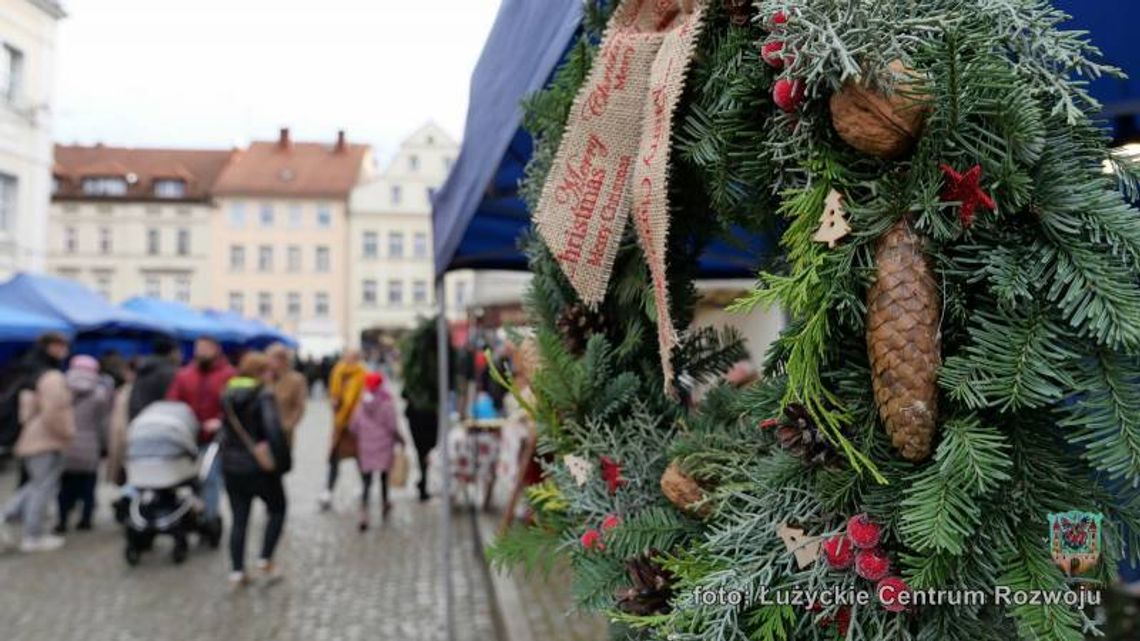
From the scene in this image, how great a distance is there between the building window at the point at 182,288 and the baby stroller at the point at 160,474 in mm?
44285

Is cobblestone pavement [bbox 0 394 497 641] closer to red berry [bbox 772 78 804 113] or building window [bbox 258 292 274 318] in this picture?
red berry [bbox 772 78 804 113]

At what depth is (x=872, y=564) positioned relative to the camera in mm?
908

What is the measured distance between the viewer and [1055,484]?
859 mm

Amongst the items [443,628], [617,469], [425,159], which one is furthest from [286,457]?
[425,159]

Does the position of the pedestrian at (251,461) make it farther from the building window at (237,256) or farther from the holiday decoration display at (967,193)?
the building window at (237,256)

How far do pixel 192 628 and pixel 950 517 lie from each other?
529 centimetres

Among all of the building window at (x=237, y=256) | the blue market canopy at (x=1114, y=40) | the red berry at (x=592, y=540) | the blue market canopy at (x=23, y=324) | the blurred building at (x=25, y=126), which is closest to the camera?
the red berry at (x=592, y=540)

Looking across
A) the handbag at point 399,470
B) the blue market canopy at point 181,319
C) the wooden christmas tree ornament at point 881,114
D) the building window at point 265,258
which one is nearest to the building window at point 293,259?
the building window at point 265,258

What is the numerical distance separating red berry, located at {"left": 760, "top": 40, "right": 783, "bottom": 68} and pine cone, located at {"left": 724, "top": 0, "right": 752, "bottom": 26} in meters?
0.19

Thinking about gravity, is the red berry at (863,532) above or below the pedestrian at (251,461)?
above

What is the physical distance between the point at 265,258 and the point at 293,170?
5.77 m

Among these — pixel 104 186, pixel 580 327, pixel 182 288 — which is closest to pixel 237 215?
pixel 182 288

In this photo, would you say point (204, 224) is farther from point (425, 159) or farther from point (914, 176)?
point (914, 176)

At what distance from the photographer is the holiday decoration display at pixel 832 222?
89cm
